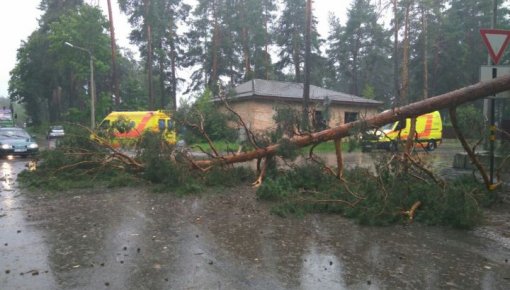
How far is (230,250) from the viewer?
5371 millimetres

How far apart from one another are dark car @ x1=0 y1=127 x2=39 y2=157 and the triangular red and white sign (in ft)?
56.4

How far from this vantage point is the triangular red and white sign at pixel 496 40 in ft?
25.2

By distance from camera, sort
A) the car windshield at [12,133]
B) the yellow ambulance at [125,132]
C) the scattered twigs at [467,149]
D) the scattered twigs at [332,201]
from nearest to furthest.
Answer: the scattered twigs at [332,201] → the scattered twigs at [467,149] → the yellow ambulance at [125,132] → the car windshield at [12,133]

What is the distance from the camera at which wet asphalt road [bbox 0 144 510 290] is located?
4.34 metres

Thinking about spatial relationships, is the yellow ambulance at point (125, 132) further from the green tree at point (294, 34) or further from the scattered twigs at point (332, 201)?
the green tree at point (294, 34)

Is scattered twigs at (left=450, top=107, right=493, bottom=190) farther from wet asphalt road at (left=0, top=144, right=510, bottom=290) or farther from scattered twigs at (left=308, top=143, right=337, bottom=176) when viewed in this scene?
scattered twigs at (left=308, top=143, right=337, bottom=176)

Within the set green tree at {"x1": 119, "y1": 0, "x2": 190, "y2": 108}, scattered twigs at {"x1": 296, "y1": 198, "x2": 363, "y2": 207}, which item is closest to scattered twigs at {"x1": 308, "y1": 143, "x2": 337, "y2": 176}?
scattered twigs at {"x1": 296, "y1": 198, "x2": 363, "y2": 207}

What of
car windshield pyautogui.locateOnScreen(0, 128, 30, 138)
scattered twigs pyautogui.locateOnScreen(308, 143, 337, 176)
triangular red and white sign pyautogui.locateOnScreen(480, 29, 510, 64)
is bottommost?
scattered twigs pyautogui.locateOnScreen(308, 143, 337, 176)

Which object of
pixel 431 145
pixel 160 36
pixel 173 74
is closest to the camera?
pixel 431 145

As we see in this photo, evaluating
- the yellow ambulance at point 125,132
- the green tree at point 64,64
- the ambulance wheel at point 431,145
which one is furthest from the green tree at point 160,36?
the yellow ambulance at point 125,132

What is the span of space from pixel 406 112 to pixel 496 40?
205cm

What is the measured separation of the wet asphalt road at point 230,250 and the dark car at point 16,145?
11446 mm

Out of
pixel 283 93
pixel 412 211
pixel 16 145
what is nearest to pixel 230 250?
pixel 412 211

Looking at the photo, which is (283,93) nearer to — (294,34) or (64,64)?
(294,34)
